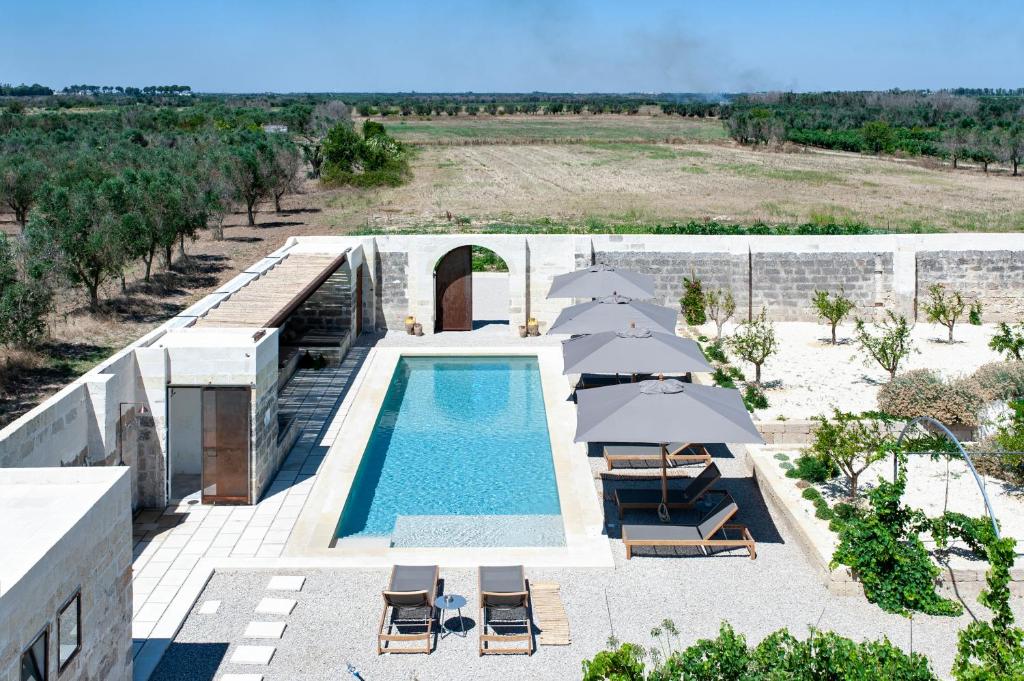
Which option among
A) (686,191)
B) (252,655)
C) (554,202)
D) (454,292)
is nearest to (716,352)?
(454,292)

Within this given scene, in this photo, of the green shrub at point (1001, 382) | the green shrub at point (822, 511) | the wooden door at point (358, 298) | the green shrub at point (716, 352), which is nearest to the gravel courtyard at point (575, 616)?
the green shrub at point (822, 511)

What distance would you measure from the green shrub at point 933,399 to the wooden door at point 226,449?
9888 millimetres

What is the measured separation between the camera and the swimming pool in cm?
1354

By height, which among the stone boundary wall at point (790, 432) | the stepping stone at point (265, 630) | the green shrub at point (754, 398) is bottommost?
the stepping stone at point (265, 630)

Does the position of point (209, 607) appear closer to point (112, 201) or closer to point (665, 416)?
point (665, 416)

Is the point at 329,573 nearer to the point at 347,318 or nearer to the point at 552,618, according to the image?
the point at 552,618

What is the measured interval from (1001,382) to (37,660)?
14845 mm

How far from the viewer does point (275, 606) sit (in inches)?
427

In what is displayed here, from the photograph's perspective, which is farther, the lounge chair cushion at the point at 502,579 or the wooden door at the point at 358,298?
the wooden door at the point at 358,298

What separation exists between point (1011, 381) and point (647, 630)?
9463mm

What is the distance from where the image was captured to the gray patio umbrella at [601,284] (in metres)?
20.6

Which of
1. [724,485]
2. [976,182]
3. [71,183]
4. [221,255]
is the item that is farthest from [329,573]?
[976,182]

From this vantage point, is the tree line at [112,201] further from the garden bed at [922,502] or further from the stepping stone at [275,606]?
the garden bed at [922,502]

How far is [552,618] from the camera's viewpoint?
10.6 metres
